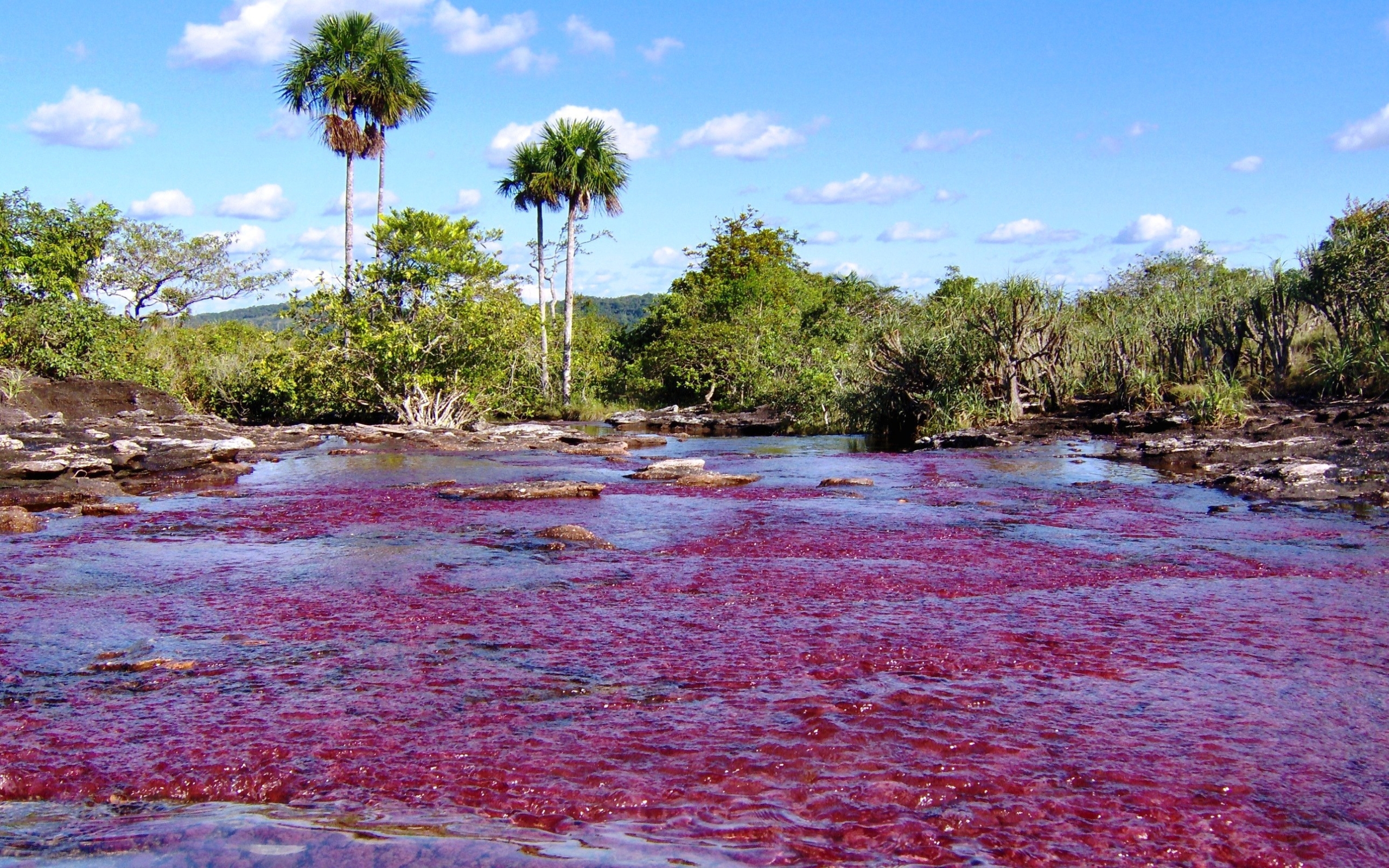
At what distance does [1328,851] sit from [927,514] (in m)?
8.83

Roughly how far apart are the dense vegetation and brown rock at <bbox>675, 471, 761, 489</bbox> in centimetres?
1021

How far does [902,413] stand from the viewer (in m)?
26.9

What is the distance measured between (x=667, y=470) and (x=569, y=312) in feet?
80.1

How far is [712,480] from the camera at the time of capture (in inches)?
630

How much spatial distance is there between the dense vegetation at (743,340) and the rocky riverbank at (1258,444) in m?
0.83

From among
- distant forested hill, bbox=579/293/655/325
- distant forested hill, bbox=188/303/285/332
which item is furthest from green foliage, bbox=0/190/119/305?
distant forested hill, bbox=579/293/655/325

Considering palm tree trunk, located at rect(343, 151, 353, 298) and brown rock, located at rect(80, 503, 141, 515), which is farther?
palm tree trunk, located at rect(343, 151, 353, 298)

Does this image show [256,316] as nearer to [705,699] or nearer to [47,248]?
[47,248]

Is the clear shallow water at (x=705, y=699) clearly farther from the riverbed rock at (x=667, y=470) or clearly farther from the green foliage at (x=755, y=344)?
the green foliage at (x=755, y=344)

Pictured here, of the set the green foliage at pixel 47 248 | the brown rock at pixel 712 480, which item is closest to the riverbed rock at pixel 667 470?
the brown rock at pixel 712 480

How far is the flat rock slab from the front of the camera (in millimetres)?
13906

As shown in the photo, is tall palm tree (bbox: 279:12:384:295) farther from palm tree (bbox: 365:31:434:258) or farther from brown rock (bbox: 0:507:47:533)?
brown rock (bbox: 0:507:47:533)

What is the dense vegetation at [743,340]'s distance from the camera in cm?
2208

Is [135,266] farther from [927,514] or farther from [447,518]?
[927,514]
